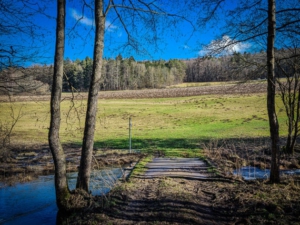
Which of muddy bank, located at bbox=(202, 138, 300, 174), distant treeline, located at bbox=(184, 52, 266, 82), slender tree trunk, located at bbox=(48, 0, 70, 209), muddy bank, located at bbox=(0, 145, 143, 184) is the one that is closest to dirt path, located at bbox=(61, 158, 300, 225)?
slender tree trunk, located at bbox=(48, 0, 70, 209)

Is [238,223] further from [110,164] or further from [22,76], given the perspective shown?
[110,164]

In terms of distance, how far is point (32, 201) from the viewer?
6988 millimetres

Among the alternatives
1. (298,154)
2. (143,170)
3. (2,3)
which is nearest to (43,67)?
(2,3)

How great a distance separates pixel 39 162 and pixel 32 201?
504 centimetres

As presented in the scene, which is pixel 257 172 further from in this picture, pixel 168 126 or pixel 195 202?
pixel 168 126

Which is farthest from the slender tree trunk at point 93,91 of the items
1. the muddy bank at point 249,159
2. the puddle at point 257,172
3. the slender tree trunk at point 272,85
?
the puddle at point 257,172

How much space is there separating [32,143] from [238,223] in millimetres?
16065

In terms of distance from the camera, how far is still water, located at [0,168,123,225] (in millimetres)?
5973

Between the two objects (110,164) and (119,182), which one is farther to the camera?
(110,164)

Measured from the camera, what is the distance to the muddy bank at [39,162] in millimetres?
9578

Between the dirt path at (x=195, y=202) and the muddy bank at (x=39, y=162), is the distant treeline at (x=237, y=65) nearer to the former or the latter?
the dirt path at (x=195, y=202)

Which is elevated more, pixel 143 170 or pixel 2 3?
pixel 2 3

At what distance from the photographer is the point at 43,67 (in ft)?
21.3

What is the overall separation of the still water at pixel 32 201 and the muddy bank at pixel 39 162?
2.71 ft
